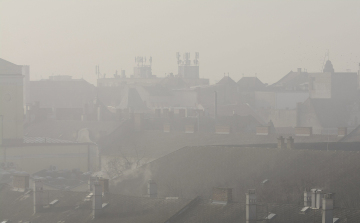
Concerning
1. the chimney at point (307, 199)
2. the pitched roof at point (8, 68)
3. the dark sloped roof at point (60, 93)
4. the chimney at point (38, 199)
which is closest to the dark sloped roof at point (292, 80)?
the dark sloped roof at point (60, 93)

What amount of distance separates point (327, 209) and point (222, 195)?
183 inches

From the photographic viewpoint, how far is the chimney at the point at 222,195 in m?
25.5

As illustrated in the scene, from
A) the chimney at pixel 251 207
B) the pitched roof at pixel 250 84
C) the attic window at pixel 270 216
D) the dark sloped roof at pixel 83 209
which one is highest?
the pitched roof at pixel 250 84

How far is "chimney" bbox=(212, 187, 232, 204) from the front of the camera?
2550 cm

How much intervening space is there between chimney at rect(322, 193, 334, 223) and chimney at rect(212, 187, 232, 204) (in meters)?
4.27

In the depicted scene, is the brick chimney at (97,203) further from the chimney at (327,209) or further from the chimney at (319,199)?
the chimney at (327,209)

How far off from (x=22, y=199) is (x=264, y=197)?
33.1 ft

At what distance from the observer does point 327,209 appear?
21.9m

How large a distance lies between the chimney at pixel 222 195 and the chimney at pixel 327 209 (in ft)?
14.0

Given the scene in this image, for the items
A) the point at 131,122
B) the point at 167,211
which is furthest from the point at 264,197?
the point at 131,122

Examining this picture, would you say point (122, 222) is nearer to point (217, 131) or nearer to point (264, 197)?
point (264, 197)

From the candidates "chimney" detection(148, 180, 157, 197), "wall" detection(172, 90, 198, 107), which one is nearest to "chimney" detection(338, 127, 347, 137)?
"chimney" detection(148, 180, 157, 197)

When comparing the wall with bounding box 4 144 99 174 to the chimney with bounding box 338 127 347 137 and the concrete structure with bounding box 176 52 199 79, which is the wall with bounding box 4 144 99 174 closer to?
the chimney with bounding box 338 127 347 137

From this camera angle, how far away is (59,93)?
13462 centimetres
